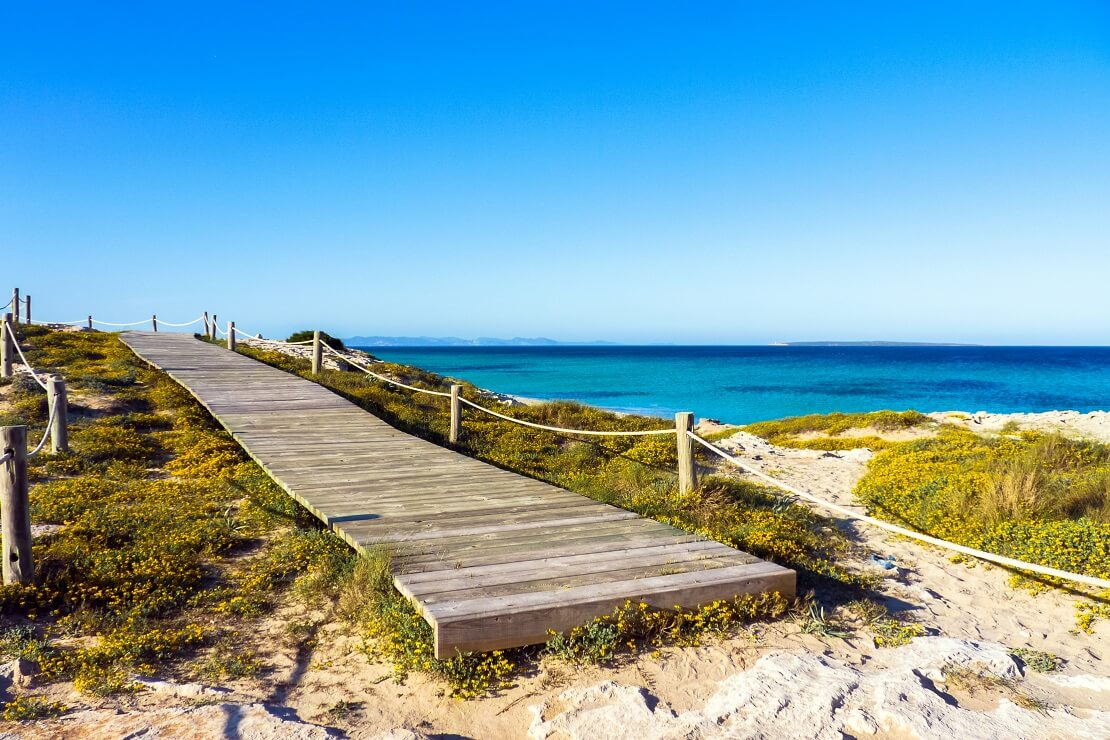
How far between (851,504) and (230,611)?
7.96 metres

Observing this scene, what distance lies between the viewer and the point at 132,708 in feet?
11.8

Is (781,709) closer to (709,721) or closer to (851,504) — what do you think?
(709,721)

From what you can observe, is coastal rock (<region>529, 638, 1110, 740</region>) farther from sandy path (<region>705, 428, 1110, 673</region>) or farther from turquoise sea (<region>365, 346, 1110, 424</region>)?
turquoise sea (<region>365, 346, 1110, 424</region>)

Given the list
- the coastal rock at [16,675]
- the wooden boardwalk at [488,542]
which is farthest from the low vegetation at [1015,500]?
the coastal rock at [16,675]

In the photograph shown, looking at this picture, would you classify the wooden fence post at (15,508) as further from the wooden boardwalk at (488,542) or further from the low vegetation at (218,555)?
the wooden boardwalk at (488,542)

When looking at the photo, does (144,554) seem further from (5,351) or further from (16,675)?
(5,351)

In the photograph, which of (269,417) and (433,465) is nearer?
(433,465)

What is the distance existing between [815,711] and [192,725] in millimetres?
3366

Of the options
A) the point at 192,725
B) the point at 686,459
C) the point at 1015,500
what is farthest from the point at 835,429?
the point at 192,725

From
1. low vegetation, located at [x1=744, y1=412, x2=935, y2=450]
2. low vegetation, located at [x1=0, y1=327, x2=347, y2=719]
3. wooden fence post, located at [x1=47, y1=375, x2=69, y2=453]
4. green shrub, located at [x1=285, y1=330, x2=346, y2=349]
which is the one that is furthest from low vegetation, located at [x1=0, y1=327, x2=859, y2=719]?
green shrub, located at [x1=285, y1=330, x2=346, y2=349]

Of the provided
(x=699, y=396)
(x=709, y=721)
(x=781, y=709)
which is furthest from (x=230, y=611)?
(x=699, y=396)

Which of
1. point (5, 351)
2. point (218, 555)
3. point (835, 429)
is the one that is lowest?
point (835, 429)

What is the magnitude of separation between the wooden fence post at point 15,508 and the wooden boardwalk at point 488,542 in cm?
228

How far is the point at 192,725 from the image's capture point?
3.39 m
